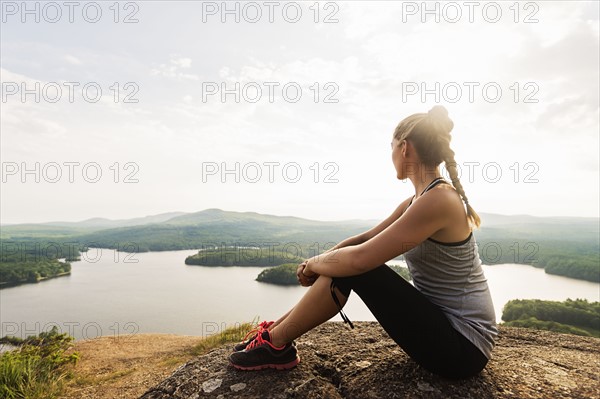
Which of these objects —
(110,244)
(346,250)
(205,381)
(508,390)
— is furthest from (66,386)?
(110,244)

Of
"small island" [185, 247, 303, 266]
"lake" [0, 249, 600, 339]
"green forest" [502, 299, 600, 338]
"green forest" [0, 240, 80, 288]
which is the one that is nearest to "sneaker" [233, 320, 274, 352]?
"lake" [0, 249, 600, 339]

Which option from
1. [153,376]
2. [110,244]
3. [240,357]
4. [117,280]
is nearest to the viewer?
[240,357]

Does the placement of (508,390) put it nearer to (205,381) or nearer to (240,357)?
(240,357)

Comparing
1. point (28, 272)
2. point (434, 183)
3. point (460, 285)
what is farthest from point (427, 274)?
point (28, 272)

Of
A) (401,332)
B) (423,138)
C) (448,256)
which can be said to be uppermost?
(423,138)

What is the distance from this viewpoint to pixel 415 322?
1.62 meters

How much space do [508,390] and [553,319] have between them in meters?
32.5

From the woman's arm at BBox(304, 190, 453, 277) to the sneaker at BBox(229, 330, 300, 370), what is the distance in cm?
73

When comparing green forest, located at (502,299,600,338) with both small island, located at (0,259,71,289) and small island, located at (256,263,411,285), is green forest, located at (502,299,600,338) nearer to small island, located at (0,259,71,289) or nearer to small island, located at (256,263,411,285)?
small island, located at (256,263,411,285)

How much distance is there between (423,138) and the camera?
176 centimetres

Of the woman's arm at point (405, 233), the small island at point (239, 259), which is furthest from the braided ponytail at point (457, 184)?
the small island at point (239, 259)

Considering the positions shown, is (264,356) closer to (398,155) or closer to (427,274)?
(427,274)

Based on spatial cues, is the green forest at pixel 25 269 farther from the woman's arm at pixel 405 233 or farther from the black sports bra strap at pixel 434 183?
the black sports bra strap at pixel 434 183

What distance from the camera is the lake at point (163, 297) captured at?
25.0 meters
